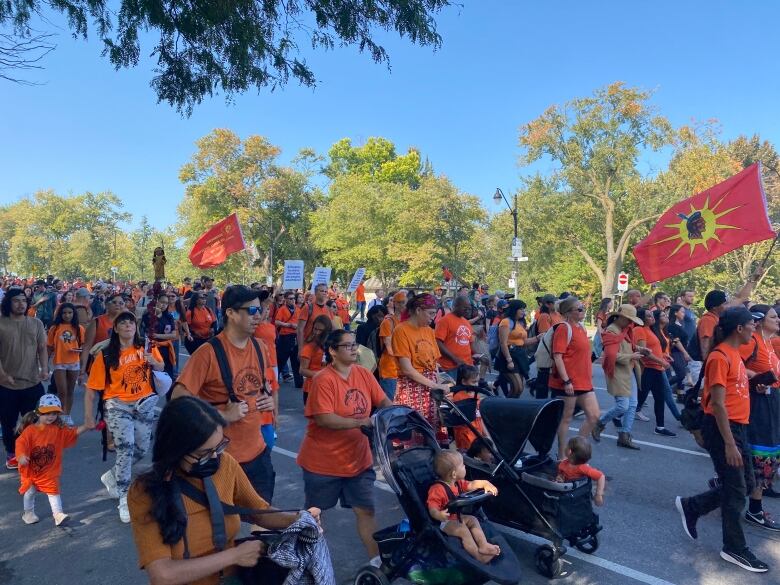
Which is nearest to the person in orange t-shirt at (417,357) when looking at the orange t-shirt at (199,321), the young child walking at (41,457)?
the young child walking at (41,457)

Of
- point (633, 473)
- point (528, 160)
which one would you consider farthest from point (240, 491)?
point (528, 160)

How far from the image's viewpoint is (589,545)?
4117 millimetres

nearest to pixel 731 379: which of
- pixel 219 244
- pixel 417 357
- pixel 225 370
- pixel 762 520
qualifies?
pixel 762 520

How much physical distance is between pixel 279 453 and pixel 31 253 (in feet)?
231

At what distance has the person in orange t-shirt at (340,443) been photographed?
350 cm

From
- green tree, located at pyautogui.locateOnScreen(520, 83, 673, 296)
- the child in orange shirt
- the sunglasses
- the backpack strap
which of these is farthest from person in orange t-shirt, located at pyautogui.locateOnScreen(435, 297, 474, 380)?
green tree, located at pyautogui.locateOnScreen(520, 83, 673, 296)

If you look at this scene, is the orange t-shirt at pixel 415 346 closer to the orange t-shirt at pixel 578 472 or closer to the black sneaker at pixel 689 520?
the orange t-shirt at pixel 578 472

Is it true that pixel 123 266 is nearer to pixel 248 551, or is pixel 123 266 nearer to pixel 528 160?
pixel 528 160

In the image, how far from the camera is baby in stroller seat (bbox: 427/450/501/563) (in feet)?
10.5

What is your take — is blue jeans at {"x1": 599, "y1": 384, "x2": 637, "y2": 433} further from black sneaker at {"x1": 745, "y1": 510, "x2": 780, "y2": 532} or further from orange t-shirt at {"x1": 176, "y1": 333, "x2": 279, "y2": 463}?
orange t-shirt at {"x1": 176, "y1": 333, "x2": 279, "y2": 463}

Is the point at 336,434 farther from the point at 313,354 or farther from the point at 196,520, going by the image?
the point at 313,354

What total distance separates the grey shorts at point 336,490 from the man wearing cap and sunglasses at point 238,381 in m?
0.27

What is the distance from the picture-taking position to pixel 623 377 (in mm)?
6727

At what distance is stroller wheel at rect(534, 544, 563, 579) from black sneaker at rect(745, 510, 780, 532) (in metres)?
2.03
